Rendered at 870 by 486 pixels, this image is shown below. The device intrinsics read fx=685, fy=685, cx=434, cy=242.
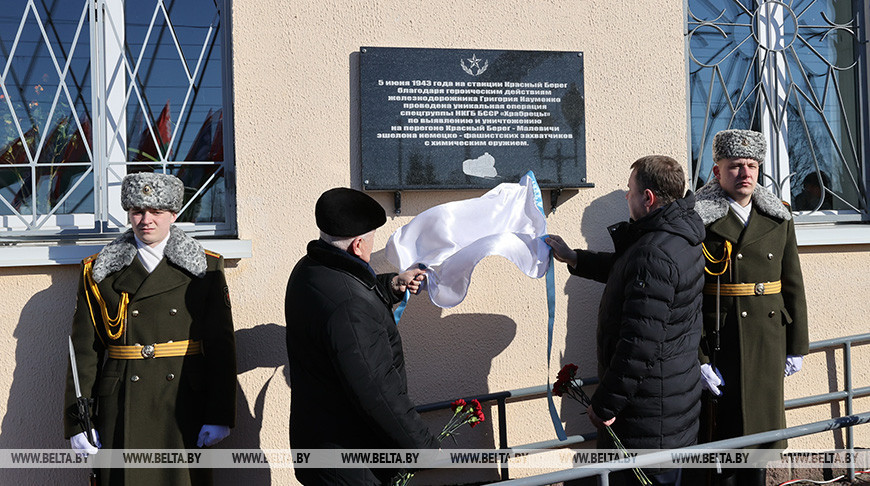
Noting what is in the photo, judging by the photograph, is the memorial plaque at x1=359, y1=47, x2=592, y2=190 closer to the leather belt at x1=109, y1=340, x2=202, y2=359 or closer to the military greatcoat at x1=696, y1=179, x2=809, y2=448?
the military greatcoat at x1=696, y1=179, x2=809, y2=448

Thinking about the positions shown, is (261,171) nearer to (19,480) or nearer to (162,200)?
(162,200)

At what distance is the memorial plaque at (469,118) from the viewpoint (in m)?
3.25

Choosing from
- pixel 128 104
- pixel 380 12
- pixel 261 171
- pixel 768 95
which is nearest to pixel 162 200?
pixel 261 171

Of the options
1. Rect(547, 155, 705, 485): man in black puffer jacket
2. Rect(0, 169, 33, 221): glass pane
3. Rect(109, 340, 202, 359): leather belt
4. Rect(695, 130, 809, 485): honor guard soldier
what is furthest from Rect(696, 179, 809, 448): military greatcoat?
Rect(0, 169, 33, 221): glass pane

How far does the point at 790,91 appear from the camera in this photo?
3975 mm

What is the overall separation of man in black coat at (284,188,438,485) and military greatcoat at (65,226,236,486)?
1.97 ft

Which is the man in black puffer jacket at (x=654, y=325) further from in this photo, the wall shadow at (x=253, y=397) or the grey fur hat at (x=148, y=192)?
the grey fur hat at (x=148, y=192)

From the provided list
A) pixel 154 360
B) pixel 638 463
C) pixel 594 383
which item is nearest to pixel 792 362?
pixel 594 383

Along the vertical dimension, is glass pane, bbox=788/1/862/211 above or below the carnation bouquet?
above

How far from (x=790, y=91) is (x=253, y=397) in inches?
134

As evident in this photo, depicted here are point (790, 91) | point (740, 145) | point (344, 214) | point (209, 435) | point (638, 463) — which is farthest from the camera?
point (790, 91)

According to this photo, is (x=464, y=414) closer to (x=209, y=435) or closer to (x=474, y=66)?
(x=209, y=435)

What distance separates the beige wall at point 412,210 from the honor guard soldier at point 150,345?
1.13 feet

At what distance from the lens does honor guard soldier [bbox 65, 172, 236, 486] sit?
2713 millimetres
